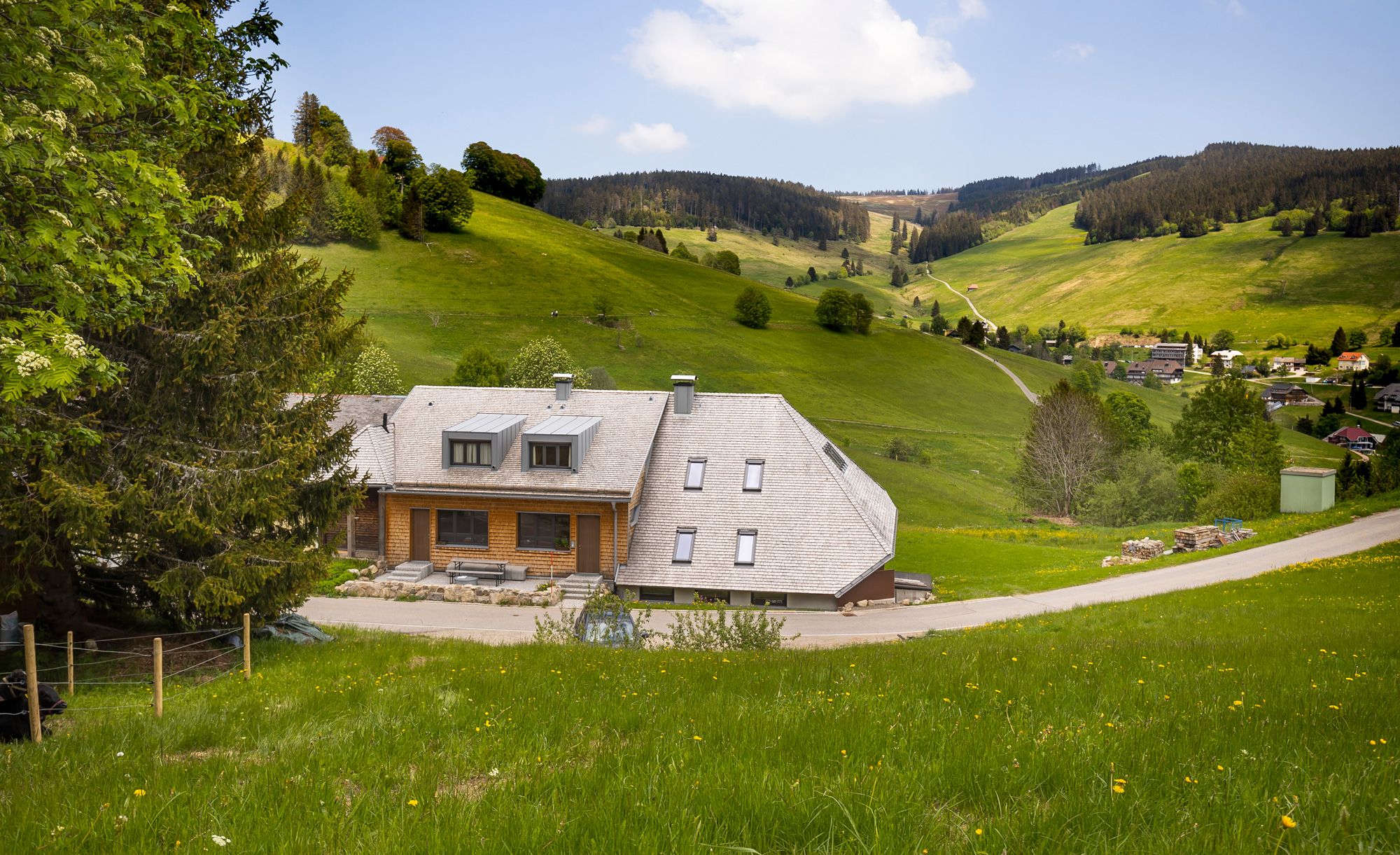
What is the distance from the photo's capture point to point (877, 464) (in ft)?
224

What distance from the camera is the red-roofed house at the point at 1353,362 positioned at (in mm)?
151625

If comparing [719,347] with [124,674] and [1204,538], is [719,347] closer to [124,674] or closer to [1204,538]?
[1204,538]

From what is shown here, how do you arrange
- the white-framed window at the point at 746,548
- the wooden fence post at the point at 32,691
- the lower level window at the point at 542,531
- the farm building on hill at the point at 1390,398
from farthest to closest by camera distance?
the farm building on hill at the point at 1390,398
the lower level window at the point at 542,531
the white-framed window at the point at 746,548
the wooden fence post at the point at 32,691

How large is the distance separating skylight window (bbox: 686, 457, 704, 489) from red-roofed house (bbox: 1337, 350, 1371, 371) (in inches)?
6329

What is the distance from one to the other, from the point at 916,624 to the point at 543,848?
2834 cm

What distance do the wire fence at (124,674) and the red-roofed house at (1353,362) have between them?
603ft

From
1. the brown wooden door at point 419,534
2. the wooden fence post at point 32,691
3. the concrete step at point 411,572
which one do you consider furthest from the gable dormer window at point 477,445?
the wooden fence post at point 32,691

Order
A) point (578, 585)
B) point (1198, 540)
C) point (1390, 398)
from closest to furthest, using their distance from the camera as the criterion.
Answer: point (578, 585) < point (1198, 540) < point (1390, 398)

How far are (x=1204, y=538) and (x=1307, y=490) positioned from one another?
11.1 meters

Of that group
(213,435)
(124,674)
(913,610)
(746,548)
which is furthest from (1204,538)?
(124,674)

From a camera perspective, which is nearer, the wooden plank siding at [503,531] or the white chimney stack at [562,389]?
the wooden plank siding at [503,531]

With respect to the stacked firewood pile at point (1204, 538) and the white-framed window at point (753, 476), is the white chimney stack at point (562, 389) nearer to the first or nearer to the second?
the white-framed window at point (753, 476)

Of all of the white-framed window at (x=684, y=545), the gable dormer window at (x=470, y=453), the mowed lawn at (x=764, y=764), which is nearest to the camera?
the mowed lawn at (x=764, y=764)

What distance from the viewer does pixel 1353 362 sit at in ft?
502
